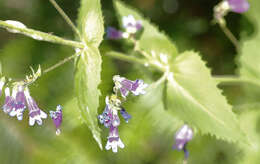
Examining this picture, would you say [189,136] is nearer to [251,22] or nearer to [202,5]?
[251,22]

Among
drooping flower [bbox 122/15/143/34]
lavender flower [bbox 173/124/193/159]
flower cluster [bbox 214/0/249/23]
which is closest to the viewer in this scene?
drooping flower [bbox 122/15/143/34]

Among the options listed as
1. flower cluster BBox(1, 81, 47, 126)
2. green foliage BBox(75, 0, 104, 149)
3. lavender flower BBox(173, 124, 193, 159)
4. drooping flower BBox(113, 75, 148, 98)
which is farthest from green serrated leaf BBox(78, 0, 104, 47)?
lavender flower BBox(173, 124, 193, 159)

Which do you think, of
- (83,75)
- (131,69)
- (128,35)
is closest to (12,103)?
(83,75)

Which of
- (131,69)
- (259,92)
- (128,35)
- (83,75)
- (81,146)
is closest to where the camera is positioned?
(83,75)

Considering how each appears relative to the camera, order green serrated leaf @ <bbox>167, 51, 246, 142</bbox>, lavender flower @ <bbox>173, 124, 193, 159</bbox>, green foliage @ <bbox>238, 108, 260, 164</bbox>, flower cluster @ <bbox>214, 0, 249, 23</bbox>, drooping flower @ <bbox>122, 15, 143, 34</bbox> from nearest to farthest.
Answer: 1. green serrated leaf @ <bbox>167, 51, 246, 142</bbox>
2. drooping flower @ <bbox>122, 15, 143, 34</bbox>
3. lavender flower @ <bbox>173, 124, 193, 159</bbox>
4. flower cluster @ <bbox>214, 0, 249, 23</bbox>
5. green foliage @ <bbox>238, 108, 260, 164</bbox>

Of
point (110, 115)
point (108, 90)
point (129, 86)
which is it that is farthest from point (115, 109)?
point (108, 90)

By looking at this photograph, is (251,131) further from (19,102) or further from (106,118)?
(19,102)

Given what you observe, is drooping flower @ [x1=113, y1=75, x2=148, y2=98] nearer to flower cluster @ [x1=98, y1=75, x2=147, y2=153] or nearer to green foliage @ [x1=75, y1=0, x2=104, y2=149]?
flower cluster @ [x1=98, y1=75, x2=147, y2=153]
